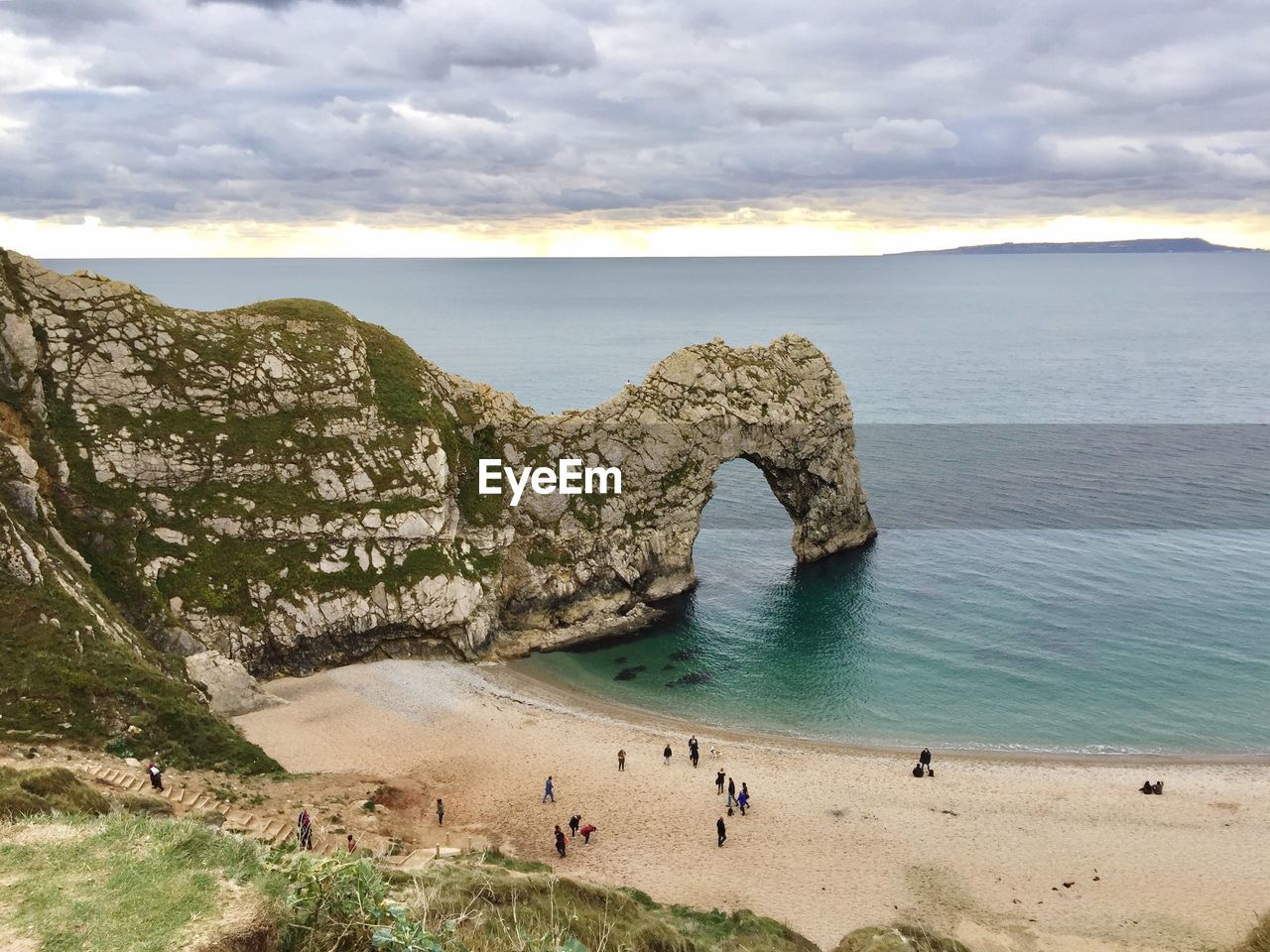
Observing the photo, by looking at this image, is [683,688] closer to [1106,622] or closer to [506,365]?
[1106,622]

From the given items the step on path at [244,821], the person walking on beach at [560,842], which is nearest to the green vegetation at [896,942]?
the person walking on beach at [560,842]

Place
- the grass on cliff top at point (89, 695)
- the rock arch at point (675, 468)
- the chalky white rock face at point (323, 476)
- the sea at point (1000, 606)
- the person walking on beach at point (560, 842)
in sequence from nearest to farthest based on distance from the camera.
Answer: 1. the grass on cliff top at point (89, 695)
2. the person walking on beach at point (560, 842)
3. the chalky white rock face at point (323, 476)
4. the sea at point (1000, 606)
5. the rock arch at point (675, 468)

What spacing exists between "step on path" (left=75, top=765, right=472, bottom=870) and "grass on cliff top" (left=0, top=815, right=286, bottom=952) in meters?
11.0

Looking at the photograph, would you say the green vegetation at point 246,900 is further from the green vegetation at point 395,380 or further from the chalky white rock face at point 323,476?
the green vegetation at point 395,380

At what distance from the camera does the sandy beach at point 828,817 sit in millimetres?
30984

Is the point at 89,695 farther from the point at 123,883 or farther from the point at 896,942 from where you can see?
the point at 896,942

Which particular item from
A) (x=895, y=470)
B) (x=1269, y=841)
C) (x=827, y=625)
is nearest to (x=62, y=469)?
(x=827, y=625)

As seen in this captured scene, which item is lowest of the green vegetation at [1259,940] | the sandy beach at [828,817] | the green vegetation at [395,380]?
the sandy beach at [828,817]

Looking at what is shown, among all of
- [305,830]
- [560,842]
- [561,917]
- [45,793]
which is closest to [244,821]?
[305,830]

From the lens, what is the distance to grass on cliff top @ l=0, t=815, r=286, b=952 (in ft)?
44.5

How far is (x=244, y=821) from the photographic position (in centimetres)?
2875

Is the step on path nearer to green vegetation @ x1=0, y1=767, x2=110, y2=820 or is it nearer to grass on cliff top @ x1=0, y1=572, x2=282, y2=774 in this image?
grass on cliff top @ x1=0, y1=572, x2=282, y2=774

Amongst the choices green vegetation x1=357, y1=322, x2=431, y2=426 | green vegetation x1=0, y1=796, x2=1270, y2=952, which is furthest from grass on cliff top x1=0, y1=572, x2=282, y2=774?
green vegetation x1=357, y1=322, x2=431, y2=426

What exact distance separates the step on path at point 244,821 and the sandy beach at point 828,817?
5810 mm
